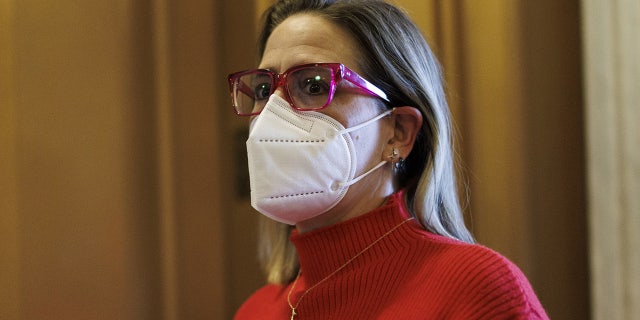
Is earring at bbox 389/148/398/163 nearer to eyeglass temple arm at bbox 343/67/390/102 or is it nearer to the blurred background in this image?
eyeglass temple arm at bbox 343/67/390/102

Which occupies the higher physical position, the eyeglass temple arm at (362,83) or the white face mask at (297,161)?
the eyeglass temple arm at (362,83)

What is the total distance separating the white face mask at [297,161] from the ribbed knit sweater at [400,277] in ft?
0.28

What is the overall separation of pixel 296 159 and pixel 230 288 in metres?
0.79

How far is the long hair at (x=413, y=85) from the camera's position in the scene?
1.14m

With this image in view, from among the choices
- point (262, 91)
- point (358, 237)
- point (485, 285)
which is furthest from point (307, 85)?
point (485, 285)

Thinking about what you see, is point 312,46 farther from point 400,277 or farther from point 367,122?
point 400,277

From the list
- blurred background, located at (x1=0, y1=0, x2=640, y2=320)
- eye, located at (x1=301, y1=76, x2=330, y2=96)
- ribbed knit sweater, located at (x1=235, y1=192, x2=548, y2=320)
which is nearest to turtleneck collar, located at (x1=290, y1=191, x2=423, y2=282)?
ribbed knit sweater, located at (x1=235, y1=192, x2=548, y2=320)

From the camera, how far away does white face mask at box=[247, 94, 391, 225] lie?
106cm

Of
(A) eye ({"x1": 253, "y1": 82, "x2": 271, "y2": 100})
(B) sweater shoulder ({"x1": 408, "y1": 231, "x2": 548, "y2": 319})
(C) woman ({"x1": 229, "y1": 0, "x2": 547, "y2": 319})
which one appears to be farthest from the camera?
(A) eye ({"x1": 253, "y1": 82, "x2": 271, "y2": 100})

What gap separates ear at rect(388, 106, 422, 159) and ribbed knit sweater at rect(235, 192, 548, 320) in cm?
8

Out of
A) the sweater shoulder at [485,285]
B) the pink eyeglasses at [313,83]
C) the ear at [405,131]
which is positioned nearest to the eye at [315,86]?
the pink eyeglasses at [313,83]

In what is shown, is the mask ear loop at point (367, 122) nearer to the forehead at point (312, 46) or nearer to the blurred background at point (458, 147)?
the forehead at point (312, 46)

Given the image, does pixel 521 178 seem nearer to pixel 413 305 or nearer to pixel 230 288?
pixel 413 305

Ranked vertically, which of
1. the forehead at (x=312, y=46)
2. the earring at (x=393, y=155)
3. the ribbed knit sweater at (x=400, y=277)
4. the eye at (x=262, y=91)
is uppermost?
the forehead at (x=312, y=46)
